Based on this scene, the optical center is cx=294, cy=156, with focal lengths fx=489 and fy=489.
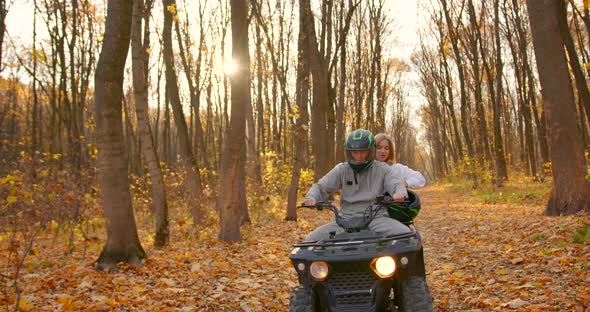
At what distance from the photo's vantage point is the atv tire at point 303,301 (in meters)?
4.09

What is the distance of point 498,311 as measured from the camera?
16.4ft

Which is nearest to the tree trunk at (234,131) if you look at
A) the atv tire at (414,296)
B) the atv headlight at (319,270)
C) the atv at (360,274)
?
the atv at (360,274)

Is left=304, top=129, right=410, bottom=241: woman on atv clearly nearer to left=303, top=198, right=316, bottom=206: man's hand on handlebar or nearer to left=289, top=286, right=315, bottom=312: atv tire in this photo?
left=303, top=198, right=316, bottom=206: man's hand on handlebar

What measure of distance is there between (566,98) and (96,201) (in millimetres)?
10197

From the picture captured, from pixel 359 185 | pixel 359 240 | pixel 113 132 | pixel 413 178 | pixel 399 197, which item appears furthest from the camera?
pixel 113 132

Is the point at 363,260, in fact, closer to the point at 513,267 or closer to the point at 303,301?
the point at 303,301

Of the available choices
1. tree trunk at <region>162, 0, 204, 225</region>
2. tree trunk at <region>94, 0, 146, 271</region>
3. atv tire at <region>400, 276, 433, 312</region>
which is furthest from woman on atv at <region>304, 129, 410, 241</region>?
tree trunk at <region>162, 0, 204, 225</region>

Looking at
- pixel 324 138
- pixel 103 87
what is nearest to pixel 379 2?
pixel 324 138

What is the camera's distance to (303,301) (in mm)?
4121

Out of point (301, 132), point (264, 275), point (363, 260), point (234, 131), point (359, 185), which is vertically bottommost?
point (264, 275)

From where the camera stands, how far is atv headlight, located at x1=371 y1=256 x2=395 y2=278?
3803 mm

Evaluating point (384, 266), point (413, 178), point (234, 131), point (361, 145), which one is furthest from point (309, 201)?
point (234, 131)

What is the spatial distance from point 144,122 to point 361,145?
575 centimetres

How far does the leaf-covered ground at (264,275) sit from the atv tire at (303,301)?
5.87ft
